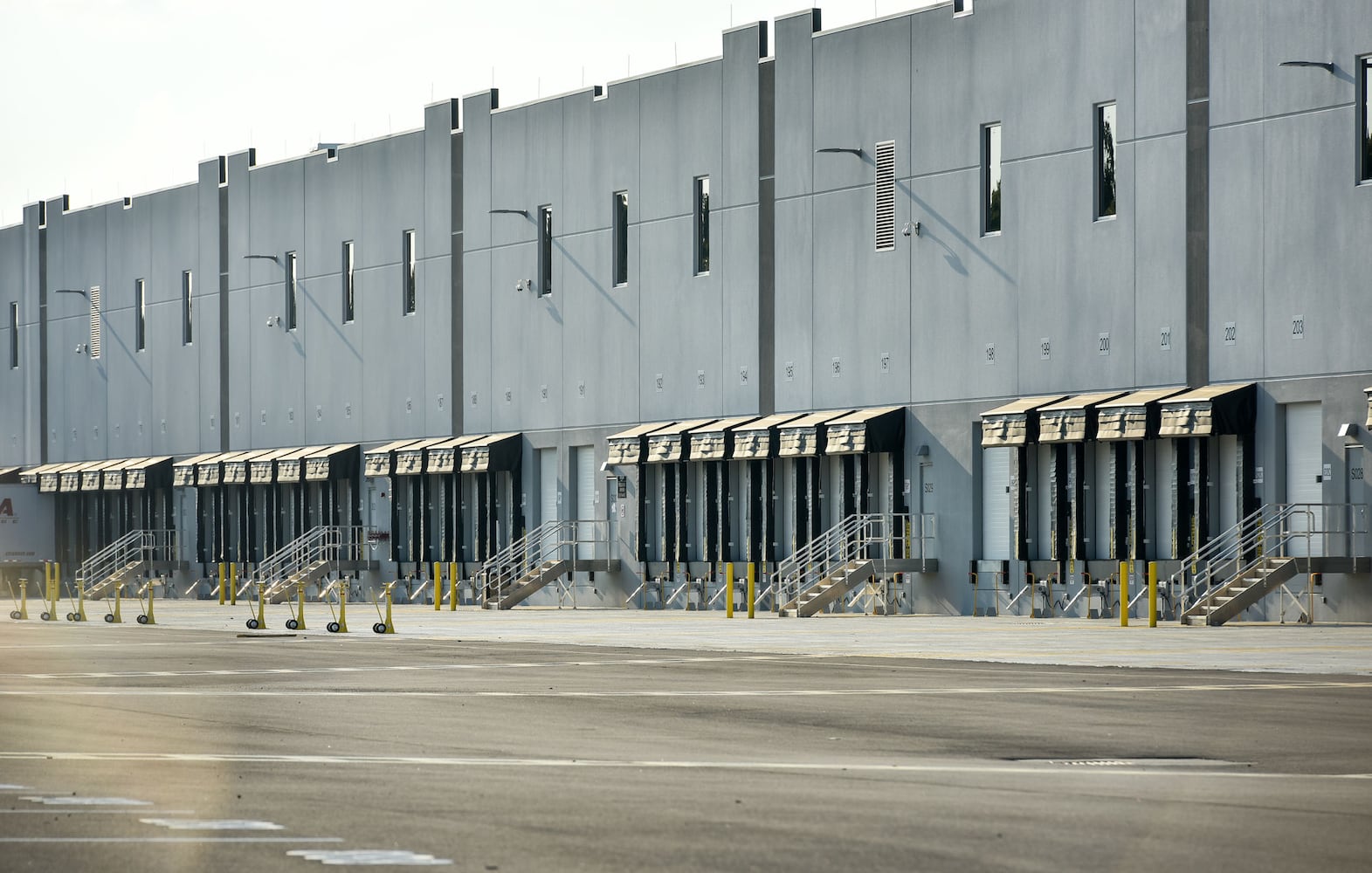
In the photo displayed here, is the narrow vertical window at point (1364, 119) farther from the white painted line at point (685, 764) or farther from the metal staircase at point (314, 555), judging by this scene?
the metal staircase at point (314, 555)

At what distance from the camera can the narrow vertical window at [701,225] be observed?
56375 millimetres

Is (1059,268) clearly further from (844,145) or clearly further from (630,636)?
(630,636)

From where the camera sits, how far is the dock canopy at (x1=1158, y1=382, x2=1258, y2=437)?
42.1 m

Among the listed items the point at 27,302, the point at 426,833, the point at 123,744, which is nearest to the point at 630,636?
the point at 123,744

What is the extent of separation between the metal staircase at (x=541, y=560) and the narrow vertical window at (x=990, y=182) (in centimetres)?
1589

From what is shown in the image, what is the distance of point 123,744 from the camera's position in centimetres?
1680

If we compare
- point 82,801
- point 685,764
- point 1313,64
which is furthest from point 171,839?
point 1313,64

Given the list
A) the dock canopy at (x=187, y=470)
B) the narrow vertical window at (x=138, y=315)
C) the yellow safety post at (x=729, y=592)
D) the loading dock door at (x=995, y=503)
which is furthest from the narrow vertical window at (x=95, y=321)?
the loading dock door at (x=995, y=503)

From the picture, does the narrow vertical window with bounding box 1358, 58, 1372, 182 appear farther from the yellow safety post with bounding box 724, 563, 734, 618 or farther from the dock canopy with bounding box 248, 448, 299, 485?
the dock canopy with bounding box 248, 448, 299, 485

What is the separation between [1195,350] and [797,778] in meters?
31.2

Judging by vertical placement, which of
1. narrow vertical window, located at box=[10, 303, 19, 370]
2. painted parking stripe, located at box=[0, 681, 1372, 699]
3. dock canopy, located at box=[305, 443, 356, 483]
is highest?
narrow vertical window, located at box=[10, 303, 19, 370]

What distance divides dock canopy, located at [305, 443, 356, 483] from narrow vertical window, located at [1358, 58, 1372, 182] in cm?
3694

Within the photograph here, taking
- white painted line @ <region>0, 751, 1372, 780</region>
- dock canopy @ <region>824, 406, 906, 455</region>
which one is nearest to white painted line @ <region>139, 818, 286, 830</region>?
white painted line @ <region>0, 751, 1372, 780</region>

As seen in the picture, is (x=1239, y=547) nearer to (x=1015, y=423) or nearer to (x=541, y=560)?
(x=1015, y=423)
